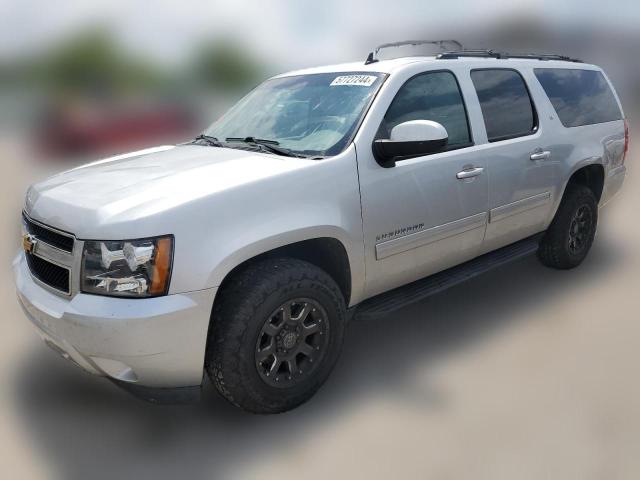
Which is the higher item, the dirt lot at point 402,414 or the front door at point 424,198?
the front door at point 424,198

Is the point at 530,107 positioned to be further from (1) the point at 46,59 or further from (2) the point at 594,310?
(1) the point at 46,59

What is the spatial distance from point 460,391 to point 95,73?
2669 inches

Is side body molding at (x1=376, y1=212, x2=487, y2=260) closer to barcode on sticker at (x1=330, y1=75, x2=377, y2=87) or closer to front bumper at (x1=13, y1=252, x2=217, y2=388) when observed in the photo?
barcode on sticker at (x1=330, y1=75, x2=377, y2=87)

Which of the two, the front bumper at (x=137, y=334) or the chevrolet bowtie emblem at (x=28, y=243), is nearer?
the front bumper at (x=137, y=334)

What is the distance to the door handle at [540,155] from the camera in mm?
4170

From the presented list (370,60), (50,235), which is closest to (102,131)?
(370,60)

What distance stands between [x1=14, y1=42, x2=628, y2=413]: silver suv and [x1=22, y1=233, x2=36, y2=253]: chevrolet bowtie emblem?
0.02 metres

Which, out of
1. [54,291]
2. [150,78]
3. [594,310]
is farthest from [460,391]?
[150,78]

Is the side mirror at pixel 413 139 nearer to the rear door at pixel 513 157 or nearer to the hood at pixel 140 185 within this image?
the hood at pixel 140 185

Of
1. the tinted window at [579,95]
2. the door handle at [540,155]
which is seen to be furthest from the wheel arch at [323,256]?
the tinted window at [579,95]

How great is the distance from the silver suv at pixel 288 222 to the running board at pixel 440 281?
0.6 inches

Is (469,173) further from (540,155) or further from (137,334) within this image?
(137,334)

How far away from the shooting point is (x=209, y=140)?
12.4 feet

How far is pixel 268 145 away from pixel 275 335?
1.17 m
